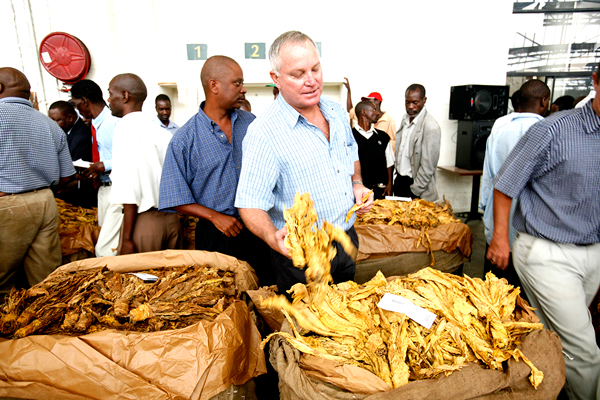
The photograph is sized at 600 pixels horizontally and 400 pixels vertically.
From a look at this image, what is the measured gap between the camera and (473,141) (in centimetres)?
572

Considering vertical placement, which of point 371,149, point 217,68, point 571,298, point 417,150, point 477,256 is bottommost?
point 477,256

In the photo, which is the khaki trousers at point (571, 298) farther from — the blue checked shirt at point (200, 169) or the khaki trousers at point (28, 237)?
the khaki trousers at point (28, 237)

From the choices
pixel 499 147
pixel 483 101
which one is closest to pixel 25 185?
pixel 499 147

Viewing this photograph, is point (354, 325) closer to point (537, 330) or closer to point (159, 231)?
point (537, 330)

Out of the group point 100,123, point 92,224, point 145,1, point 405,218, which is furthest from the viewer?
point 145,1

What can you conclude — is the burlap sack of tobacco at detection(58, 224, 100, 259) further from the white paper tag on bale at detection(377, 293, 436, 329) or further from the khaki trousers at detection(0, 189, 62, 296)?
the white paper tag on bale at detection(377, 293, 436, 329)

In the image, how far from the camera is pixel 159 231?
2.62 meters

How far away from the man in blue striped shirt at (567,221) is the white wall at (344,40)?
5066 millimetres

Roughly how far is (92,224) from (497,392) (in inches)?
152

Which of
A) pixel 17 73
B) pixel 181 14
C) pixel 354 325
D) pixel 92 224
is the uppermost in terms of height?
pixel 181 14

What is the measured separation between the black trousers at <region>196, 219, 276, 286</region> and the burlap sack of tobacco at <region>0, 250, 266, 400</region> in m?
1.01

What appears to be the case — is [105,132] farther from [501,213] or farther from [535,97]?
[535,97]

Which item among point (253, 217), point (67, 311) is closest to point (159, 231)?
point (67, 311)

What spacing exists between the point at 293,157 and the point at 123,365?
118 cm
